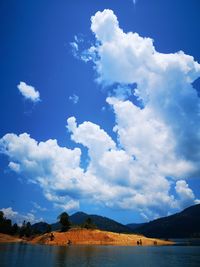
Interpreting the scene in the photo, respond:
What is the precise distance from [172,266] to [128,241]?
138 m

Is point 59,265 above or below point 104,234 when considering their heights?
below

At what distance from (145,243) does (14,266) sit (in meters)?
156

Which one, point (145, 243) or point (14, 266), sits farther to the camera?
point (145, 243)

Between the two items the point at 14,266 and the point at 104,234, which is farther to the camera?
the point at 104,234

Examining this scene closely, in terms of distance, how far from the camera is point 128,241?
639ft

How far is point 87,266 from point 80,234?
146 m

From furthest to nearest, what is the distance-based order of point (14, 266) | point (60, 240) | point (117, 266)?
1. point (60, 240)
2. point (117, 266)
3. point (14, 266)

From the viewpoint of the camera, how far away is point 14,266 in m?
57.5

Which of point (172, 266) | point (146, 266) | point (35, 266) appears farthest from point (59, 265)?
point (172, 266)

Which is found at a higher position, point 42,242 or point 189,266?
point 42,242

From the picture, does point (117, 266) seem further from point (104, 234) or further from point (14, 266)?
point (104, 234)

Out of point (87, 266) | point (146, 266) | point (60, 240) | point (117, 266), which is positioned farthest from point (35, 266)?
point (60, 240)

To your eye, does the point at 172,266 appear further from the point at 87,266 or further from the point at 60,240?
the point at 60,240

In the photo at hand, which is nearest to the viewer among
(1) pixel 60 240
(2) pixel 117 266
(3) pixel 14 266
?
(3) pixel 14 266
